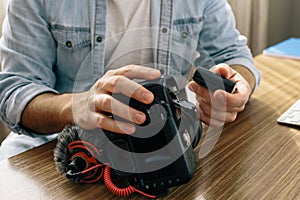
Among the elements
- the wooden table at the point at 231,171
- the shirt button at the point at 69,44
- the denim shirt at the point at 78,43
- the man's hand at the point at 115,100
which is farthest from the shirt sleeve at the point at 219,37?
the man's hand at the point at 115,100

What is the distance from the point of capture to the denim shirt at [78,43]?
891 mm

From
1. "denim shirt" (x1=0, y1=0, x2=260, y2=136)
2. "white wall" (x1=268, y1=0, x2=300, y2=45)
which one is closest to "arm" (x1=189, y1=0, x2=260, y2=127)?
"denim shirt" (x1=0, y1=0, x2=260, y2=136)

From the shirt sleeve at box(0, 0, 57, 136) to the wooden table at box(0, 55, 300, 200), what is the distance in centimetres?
14

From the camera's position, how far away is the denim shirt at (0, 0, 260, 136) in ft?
2.92

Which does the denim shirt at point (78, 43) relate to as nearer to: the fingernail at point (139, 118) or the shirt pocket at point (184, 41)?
the shirt pocket at point (184, 41)

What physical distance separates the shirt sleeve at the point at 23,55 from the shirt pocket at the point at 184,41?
1.00 feet

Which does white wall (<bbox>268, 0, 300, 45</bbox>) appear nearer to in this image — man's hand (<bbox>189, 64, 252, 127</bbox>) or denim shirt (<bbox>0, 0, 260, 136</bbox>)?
denim shirt (<bbox>0, 0, 260, 136</bbox>)

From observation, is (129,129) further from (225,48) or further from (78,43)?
(225,48)

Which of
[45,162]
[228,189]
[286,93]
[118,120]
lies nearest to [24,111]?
[45,162]

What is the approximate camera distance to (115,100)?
1.98 feet

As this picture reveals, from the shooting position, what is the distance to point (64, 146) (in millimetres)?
674

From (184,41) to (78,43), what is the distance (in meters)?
0.27

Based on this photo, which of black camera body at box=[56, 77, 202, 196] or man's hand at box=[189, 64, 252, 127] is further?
man's hand at box=[189, 64, 252, 127]

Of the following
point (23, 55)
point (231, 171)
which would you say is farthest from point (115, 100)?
point (23, 55)
